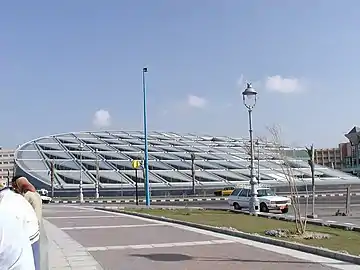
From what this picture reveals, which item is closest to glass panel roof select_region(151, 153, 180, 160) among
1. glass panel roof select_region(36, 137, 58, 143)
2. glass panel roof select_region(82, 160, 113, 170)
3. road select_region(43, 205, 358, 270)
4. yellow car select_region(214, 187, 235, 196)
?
glass panel roof select_region(82, 160, 113, 170)

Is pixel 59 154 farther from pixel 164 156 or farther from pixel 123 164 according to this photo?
pixel 164 156

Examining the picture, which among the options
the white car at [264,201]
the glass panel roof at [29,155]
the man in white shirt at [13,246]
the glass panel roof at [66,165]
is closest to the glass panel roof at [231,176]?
the glass panel roof at [66,165]

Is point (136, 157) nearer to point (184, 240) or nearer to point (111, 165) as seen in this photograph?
point (111, 165)

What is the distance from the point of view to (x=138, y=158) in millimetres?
75250

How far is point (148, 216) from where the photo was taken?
990 inches

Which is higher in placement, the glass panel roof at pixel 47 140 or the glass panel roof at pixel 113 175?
the glass panel roof at pixel 47 140

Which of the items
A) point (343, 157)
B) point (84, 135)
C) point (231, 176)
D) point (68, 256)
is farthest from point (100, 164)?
point (68, 256)

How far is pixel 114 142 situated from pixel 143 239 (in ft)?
232

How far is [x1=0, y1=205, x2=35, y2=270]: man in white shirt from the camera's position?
9.29ft

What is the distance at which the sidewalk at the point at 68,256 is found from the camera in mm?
10938

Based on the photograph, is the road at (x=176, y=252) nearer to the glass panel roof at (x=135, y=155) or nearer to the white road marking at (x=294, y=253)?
the white road marking at (x=294, y=253)

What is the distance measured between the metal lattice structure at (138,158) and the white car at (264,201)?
28048 millimetres

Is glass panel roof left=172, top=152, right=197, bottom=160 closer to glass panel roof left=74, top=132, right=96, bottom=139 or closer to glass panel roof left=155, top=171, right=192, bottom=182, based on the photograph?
glass panel roof left=155, top=171, right=192, bottom=182

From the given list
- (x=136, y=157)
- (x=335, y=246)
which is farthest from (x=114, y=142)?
(x=335, y=246)
